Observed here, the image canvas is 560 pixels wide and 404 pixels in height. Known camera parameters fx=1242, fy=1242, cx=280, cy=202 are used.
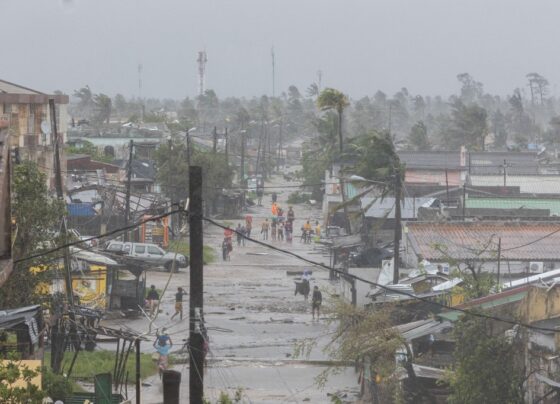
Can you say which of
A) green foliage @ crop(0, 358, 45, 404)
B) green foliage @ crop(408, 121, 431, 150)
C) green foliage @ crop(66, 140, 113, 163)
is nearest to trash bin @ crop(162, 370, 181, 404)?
green foliage @ crop(0, 358, 45, 404)

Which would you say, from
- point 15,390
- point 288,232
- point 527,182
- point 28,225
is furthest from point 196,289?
point 527,182

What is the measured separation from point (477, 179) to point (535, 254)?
27852 mm

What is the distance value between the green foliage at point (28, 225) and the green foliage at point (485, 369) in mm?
6092

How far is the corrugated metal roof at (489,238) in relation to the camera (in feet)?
91.0

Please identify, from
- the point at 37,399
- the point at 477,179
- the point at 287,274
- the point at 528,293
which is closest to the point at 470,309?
the point at 528,293

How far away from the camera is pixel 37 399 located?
9820mm

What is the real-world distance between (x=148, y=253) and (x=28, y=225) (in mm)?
17600

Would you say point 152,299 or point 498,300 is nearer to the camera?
point 498,300

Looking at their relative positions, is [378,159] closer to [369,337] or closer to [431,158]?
[369,337]

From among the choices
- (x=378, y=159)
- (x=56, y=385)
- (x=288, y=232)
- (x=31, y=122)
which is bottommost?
(x=288, y=232)

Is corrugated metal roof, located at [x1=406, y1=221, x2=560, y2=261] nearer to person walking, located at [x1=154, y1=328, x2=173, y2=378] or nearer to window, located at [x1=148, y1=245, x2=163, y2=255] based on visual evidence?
person walking, located at [x1=154, y1=328, x2=173, y2=378]

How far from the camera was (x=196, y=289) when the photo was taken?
40.7 feet

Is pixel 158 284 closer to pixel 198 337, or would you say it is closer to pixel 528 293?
pixel 528 293

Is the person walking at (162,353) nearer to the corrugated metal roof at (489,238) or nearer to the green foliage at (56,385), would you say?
the green foliage at (56,385)
